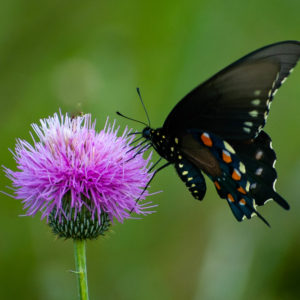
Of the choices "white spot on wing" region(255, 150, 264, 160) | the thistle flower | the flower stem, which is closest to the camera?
the flower stem

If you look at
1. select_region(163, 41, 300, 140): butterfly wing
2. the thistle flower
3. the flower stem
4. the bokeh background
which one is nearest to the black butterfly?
select_region(163, 41, 300, 140): butterfly wing

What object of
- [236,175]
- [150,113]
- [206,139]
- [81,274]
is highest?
[150,113]

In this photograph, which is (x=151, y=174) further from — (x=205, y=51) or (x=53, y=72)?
(x=205, y=51)

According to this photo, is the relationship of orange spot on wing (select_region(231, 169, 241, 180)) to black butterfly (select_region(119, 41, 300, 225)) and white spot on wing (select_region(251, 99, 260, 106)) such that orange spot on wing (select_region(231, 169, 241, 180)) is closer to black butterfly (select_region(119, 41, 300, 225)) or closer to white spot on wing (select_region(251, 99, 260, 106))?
black butterfly (select_region(119, 41, 300, 225))

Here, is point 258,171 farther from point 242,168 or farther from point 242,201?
point 242,201

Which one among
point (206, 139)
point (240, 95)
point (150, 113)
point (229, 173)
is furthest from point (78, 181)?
point (150, 113)

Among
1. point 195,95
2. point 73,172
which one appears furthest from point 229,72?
point 73,172

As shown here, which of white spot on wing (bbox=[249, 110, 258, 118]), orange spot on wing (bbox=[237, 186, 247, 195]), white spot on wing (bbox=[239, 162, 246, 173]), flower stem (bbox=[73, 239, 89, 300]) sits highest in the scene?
white spot on wing (bbox=[249, 110, 258, 118])
